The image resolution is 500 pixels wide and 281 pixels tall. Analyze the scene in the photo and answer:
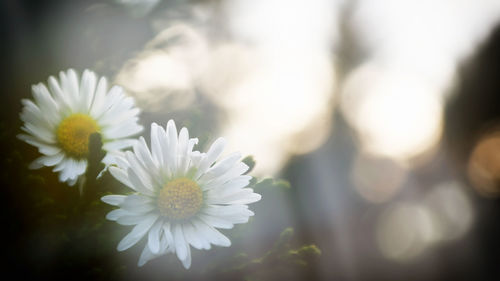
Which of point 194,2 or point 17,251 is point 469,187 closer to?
point 194,2

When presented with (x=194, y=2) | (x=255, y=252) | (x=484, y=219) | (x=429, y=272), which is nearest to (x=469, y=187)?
(x=484, y=219)

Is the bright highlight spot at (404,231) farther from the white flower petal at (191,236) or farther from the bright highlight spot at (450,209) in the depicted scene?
the white flower petal at (191,236)

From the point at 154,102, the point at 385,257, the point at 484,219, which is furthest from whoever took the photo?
the point at 484,219

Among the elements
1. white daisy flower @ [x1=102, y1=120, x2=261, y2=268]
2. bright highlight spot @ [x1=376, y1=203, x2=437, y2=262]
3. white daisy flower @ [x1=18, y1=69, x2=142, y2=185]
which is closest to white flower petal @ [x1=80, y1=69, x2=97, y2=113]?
white daisy flower @ [x1=18, y1=69, x2=142, y2=185]

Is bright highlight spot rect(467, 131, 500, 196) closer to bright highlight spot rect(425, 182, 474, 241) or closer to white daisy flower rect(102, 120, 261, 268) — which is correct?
bright highlight spot rect(425, 182, 474, 241)

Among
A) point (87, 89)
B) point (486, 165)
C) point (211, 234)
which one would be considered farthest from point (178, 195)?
point (486, 165)

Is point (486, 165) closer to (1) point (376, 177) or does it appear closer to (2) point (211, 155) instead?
(1) point (376, 177)
